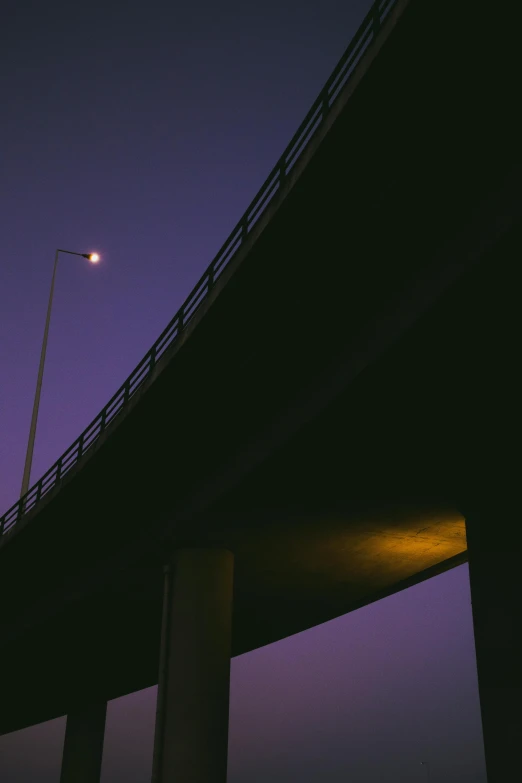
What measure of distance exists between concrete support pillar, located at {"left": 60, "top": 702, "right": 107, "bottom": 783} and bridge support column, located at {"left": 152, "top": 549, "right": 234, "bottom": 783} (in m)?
22.1

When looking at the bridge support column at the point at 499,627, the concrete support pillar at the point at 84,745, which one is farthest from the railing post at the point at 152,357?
the concrete support pillar at the point at 84,745

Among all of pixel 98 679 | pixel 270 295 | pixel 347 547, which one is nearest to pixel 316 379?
pixel 270 295

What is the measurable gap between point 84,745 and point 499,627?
1173 inches

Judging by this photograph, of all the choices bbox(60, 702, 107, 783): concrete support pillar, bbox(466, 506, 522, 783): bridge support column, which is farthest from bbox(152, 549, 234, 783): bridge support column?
bbox(60, 702, 107, 783): concrete support pillar

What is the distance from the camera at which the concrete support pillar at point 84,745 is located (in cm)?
3878

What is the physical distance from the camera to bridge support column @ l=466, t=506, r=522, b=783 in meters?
15.3

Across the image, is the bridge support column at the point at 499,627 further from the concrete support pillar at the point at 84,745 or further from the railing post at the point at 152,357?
the concrete support pillar at the point at 84,745

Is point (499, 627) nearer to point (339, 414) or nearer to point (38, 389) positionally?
point (339, 414)

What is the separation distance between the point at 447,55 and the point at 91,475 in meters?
15.9

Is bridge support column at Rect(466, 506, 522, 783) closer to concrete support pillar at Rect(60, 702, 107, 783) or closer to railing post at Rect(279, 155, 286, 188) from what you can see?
railing post at Rect(279, 155, 286, 188)

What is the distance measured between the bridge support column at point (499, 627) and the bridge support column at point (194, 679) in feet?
22.2

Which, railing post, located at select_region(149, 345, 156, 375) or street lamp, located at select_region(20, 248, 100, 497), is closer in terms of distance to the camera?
railing post, located at select_region(149, 345, 156, 375)

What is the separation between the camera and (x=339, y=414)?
15.2 m

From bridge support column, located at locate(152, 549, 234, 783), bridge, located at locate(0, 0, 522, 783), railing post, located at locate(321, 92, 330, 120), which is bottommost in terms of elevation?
bridge support column, located at locate(152, 549, 234, 783)
